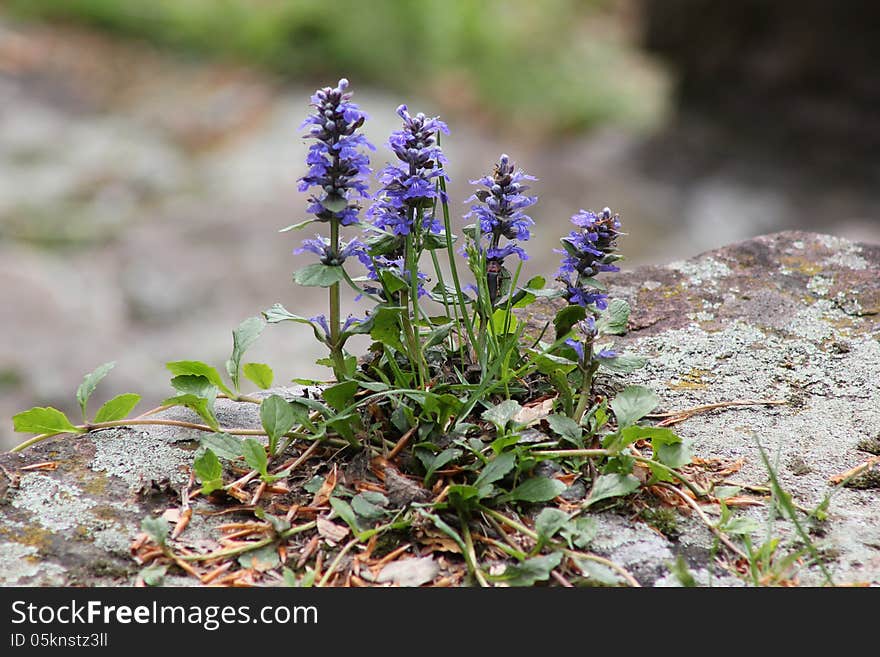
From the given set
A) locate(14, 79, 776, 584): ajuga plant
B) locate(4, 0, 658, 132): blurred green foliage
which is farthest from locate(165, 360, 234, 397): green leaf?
locate(4, 0, 658, 132): blurred green foliage

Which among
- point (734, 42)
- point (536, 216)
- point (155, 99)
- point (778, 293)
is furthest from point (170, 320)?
point (734, 42)

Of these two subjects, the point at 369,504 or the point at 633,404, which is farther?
the point at 633,404

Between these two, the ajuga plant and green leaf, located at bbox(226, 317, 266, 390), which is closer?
the ajuga plant

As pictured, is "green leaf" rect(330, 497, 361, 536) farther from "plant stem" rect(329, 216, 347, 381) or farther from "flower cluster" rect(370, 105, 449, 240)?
Answer: "flower cluster" rect(370, 105, 449, 240)

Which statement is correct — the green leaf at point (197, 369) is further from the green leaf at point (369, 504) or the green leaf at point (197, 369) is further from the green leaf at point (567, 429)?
the green leaf at point (567, 429)

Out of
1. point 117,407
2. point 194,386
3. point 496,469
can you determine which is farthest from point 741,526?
point 117,407

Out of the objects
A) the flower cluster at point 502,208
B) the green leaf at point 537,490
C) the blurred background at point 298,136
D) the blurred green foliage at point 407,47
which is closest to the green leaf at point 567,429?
the green leaf at point 537,490

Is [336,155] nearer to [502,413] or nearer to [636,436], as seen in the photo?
[502,413]
